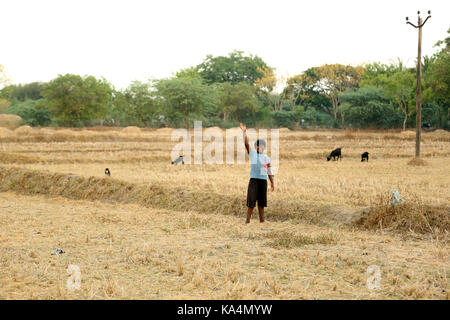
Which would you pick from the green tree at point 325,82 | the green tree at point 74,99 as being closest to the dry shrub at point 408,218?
the green tree at point 74,99

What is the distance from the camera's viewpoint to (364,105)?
47.3 metres

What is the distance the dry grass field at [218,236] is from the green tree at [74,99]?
33.9 meters

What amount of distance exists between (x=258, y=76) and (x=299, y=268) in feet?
236

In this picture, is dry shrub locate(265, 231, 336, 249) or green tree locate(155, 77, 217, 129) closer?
dry shrub locate(265, 231, 336, 249)

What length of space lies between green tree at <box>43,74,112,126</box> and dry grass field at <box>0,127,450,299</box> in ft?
111

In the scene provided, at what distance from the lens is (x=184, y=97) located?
1801 inches

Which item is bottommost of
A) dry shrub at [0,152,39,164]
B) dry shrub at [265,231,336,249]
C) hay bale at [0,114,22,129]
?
dry shrub at [265,231,336,249]

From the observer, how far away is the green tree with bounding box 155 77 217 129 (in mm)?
45969

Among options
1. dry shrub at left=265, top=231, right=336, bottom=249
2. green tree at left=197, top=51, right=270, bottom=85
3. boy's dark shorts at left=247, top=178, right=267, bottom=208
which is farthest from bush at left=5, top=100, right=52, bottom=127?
dry shrub at left=265, top=231, right=336, bottom=249

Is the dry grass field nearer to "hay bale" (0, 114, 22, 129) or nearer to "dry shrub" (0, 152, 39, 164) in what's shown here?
"dry shrub" (0, 152, 39, 164)

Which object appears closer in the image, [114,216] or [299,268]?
[299,268]

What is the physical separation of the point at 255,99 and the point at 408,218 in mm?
51725
